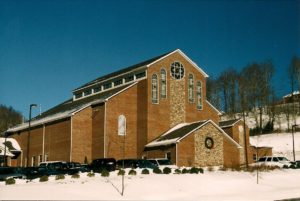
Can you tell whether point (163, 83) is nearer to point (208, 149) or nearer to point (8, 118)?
point (208, 149)

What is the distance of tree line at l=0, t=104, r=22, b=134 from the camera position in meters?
134

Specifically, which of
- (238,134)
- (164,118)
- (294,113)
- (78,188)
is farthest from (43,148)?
(294,113)

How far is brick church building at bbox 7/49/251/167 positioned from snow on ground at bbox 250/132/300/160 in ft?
47.1

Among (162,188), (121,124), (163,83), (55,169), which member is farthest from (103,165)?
(163,83)

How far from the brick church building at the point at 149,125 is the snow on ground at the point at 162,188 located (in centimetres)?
1531

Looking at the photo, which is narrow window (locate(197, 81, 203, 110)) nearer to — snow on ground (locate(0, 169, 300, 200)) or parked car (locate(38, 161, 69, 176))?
snow on ground (locate(0, 169, 300, 200))

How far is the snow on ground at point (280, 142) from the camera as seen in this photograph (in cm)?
7806

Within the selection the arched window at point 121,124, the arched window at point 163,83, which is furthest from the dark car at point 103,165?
the arched window at point 163,83

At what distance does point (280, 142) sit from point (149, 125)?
33406 millimetres

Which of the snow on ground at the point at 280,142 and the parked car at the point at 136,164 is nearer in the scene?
the parked car at the point at 136,164

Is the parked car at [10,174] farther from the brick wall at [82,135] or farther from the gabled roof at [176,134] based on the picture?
the gabled roof at [176,134]

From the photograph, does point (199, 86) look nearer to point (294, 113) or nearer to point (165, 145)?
point (165, 145)

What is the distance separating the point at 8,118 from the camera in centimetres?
14325

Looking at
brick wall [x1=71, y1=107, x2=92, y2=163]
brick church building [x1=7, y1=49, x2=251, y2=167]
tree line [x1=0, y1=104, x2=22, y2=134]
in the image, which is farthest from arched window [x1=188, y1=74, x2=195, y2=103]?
tree line [x1=0, y1=104, x2=22, y2=134]
